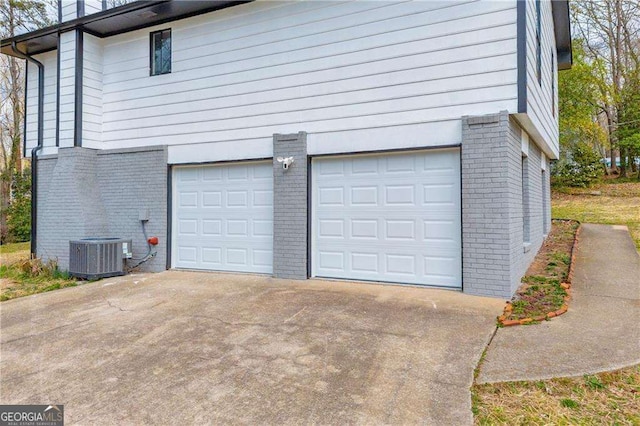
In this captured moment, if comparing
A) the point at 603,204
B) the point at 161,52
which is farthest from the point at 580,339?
the point at 603,204

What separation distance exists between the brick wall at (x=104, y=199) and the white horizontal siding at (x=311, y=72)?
1.64 ft

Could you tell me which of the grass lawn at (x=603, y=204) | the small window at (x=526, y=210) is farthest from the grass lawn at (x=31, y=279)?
the grass lawn at (x=603, y=204)

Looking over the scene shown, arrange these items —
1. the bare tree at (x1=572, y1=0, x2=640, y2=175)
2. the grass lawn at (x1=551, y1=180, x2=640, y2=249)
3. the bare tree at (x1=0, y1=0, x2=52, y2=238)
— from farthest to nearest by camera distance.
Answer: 1. the bare tree at (x1=572, y1=0, x2=640, y2=175)
2. the bare tree at (x1=0, y1=0, x2=52, y2=238)
3. the grass lawn at (x1=551, y1=180, x2=640, y2=249)

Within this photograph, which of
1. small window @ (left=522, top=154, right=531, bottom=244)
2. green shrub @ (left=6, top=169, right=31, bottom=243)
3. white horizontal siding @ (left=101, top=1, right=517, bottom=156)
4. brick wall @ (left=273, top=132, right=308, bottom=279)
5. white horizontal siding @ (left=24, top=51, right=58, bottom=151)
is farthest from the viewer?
green shrub @ (left=6, top=169, right=31, bottom=243)

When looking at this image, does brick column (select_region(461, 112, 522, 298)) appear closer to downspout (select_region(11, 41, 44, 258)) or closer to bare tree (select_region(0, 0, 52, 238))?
downspout (select_region(11, 41, 44, 258))

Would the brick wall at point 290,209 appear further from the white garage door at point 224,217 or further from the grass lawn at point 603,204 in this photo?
the grass lawn at point 603,204

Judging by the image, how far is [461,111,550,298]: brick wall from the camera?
557cm

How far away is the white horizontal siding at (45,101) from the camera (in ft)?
30.6

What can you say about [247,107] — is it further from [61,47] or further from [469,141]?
[61,47]

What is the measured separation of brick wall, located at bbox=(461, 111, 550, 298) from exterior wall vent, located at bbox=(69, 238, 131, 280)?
6348 mm

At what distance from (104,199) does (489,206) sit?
25.5 feet

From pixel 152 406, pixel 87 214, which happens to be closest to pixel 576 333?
pixel 152 406

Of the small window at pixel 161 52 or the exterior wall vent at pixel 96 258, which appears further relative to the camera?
the small window at pixel 161 52

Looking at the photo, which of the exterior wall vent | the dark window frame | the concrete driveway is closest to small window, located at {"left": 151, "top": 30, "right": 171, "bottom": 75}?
the dark window frame
